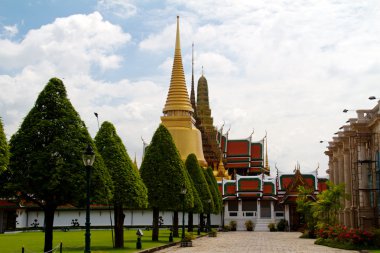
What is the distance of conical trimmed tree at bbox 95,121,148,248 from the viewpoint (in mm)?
30406

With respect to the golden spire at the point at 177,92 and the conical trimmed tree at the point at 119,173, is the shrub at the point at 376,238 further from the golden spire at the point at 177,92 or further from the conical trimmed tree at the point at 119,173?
the golden spire at the point at 177,92

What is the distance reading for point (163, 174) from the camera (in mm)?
38188

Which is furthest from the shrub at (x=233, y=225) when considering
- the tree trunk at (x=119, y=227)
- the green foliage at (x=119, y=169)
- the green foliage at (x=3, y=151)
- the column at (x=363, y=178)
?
the green foliage at (x=3, y=151)

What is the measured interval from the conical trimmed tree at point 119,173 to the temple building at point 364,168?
17034mm

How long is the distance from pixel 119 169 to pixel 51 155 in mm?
7051

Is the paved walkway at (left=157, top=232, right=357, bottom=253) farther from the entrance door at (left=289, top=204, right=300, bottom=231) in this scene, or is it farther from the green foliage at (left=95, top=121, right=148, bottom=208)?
the entrance door at (left=289, top=204, right=300, bottom=231)

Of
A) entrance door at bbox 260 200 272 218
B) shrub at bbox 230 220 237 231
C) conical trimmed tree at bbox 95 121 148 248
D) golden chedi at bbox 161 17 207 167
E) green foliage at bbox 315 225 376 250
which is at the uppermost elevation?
golden chedi at bbox 161 17 207 167

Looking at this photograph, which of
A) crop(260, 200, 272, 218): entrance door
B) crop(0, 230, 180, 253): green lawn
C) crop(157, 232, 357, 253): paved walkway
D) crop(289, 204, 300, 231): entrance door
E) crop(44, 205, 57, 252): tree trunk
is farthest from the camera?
crop(260, 200, 272, 218): entrance door

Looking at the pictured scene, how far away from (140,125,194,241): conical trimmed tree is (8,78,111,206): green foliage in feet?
42.4

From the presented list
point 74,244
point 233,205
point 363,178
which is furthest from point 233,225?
point 74,244

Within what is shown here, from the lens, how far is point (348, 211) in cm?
4422

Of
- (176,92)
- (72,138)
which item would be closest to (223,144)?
(176,92)

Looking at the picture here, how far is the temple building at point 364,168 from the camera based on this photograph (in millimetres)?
38906

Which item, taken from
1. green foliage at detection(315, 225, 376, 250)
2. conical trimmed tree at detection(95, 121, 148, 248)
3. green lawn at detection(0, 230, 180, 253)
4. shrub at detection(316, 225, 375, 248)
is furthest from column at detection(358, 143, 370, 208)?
conical trimmed tree at detection(95, 121, 148, 248)
